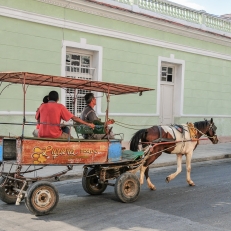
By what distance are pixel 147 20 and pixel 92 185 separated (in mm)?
9275

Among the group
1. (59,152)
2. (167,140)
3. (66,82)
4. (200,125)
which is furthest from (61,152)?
(200,125)

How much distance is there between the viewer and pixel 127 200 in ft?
23.5

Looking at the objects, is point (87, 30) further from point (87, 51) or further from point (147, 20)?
point (147, 20)

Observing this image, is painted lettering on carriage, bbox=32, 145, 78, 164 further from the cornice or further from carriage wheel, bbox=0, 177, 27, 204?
the cornice

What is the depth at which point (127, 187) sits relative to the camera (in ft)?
23.6

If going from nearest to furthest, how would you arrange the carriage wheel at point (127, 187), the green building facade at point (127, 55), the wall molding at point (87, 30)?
the carriage wheel at point (127, 187) → the wall molding at point (87, 30) → the green building facade at point (127, 55)

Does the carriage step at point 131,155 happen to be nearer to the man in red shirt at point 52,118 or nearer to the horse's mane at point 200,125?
the man in red shirt at point 52,118

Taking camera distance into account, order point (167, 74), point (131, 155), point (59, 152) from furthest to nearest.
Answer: point (167, 74) → point (131, 155) → point (59, 152)

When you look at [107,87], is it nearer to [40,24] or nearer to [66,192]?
[66,192]

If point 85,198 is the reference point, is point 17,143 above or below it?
above

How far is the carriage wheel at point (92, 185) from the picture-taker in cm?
771

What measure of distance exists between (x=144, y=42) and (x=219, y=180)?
7.48 m

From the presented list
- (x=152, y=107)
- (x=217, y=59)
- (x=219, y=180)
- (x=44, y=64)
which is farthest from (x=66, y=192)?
(x=217, y=59)

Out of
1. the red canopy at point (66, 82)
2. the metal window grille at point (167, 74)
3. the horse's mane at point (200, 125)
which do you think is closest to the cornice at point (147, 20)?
the metal window grille at point (167, 74)
